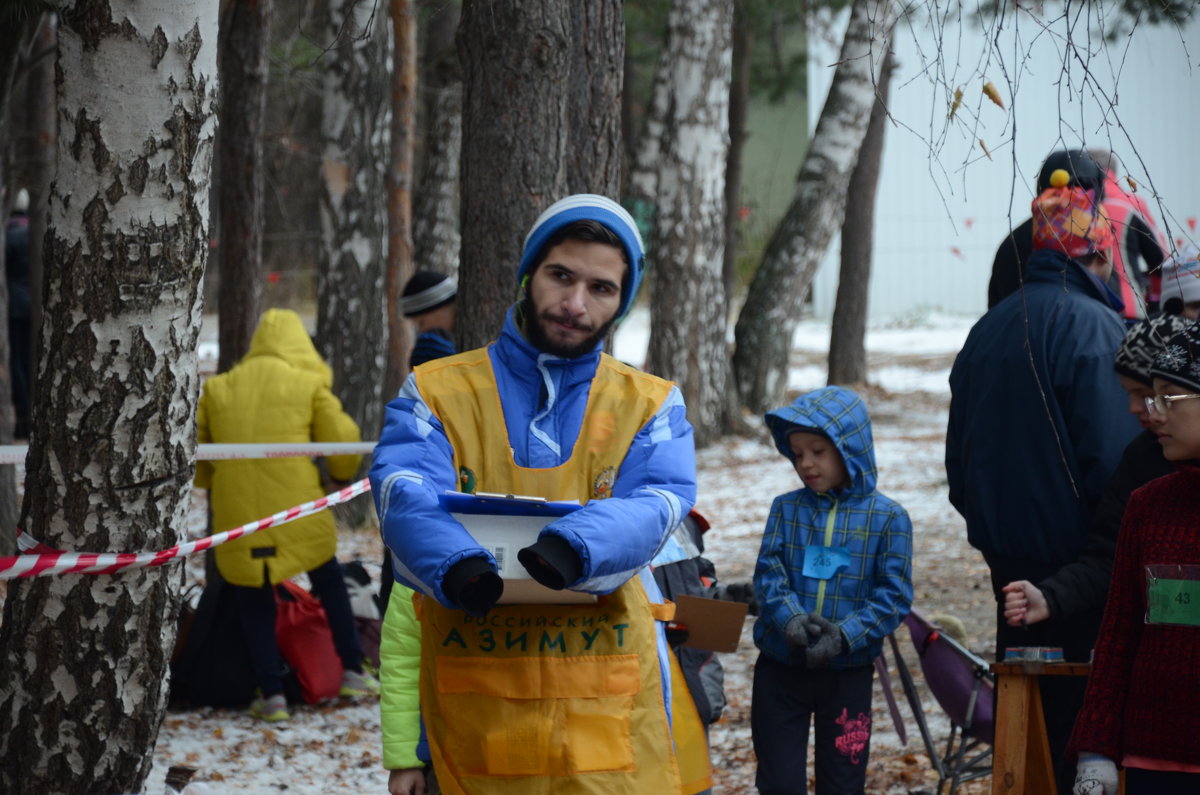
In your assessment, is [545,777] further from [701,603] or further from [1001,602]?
[1001,602]

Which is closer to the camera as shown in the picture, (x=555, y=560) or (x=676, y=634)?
(x=555, y=560)

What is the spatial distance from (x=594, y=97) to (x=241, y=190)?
529 centimetres

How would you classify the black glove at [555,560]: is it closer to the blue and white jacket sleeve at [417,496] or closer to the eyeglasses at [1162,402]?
the blue and white jacket sleeve at [417,496]

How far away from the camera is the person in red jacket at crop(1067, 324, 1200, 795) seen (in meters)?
2.89

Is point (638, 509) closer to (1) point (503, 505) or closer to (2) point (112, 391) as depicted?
(1) point (503, 505)

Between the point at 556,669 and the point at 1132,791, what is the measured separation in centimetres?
142

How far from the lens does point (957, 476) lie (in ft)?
14.0

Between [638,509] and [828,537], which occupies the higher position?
[638,509]

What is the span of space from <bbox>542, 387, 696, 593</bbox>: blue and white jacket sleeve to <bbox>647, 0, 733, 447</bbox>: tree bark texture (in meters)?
10.1

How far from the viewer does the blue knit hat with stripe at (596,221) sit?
2.78 metres

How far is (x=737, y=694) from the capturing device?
6.53 meters

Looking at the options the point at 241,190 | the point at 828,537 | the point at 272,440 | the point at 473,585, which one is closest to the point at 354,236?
the point at 241,190

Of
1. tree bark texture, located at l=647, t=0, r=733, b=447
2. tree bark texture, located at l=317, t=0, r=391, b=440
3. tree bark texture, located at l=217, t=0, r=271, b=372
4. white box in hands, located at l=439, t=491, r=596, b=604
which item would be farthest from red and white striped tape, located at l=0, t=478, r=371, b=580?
tree bark texture, located at l=647, t=0, r=733, b=447

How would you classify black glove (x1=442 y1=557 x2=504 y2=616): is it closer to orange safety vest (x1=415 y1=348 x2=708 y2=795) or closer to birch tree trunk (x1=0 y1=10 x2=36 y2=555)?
orange safety vest (x1=415 y1=348 x2=708 y2=795)
